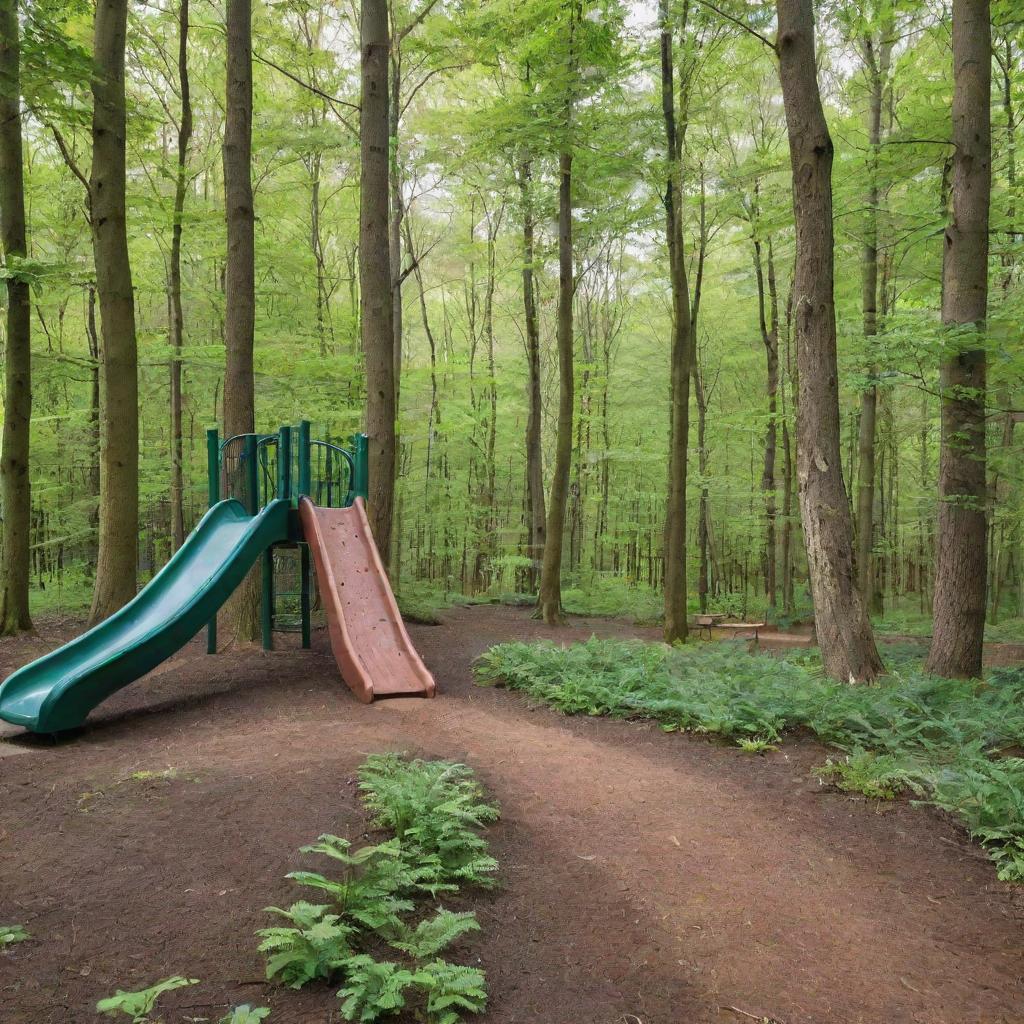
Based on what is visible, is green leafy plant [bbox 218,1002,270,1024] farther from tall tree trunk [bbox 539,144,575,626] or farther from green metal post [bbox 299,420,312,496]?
tall tree trunk [bbox 539,144,575,626]

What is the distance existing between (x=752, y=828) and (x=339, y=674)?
4831 mm

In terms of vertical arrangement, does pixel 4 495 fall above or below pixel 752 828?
above

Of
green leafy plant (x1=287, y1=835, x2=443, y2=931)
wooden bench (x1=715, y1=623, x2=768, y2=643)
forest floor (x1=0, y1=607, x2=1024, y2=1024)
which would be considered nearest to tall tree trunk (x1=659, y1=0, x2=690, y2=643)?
wooden bench (x1=715, y1=623, x2=768, y2=643)

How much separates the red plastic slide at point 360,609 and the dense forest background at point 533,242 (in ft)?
13.1

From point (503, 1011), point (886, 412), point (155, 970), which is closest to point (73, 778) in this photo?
point (155, 970)

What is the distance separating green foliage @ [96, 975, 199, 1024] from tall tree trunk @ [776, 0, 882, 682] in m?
6.08

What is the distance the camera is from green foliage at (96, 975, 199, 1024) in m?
2.16

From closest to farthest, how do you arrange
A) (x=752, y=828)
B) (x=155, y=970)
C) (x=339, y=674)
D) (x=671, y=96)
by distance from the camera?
(x=155, y=970)
(x=752, y=828)
(x=339, y=674)
(x=671, y=96)

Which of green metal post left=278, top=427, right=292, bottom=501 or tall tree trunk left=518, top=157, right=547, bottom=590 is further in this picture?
tall tree trunk left=518, top=157, right=547, bottom=590

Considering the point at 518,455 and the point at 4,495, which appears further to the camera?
the point at 518,455

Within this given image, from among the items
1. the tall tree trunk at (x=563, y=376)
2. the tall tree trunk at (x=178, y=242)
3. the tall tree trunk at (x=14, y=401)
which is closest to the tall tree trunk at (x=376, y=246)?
the tall tree trunk at (x=563, y=376)

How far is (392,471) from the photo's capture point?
9.79m

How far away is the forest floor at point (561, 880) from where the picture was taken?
258cm

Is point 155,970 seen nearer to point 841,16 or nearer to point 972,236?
point 972,236
